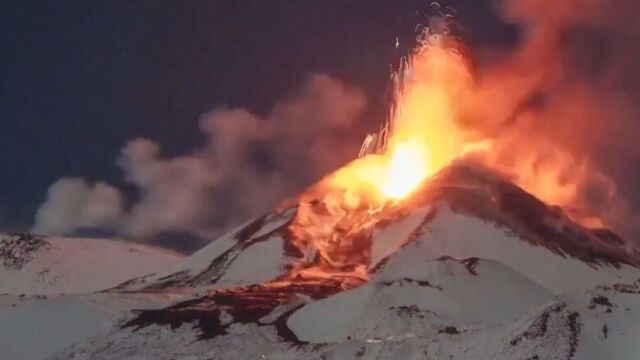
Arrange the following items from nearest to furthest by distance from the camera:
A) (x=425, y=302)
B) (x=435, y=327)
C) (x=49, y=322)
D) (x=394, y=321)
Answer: (x=435, y=327) → (x=394, y=321) → (x=425, y=302) → (x=49, y=322)

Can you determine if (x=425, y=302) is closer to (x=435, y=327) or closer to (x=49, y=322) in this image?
(x=435, y=327)

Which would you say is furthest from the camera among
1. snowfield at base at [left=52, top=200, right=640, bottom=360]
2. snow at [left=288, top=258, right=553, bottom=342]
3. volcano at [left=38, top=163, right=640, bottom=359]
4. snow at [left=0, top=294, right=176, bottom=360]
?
snow at [left=0, top=294, right=176, bottom=360]

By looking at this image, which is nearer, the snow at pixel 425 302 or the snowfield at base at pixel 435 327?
the snowfield at base at pixel 435 327

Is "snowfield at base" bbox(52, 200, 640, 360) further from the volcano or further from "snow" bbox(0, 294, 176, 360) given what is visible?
"snow" bbox(0, 294, 176, 360)

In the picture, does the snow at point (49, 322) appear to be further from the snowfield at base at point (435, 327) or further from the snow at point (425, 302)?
the snow at point (425, 302)

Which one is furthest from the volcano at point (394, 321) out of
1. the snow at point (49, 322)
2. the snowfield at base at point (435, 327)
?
the snow at point (49, 322)

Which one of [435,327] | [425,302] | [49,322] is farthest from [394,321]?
[49,322]

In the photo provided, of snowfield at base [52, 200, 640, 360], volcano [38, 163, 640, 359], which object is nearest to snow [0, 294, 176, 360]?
volcano [38, 163, 640, 359]

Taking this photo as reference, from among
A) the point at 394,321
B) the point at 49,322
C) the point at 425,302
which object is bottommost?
the point at 394,321

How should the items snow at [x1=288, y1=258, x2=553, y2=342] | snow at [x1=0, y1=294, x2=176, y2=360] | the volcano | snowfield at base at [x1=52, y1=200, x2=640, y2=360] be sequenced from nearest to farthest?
1. snowfield at base at [x1=52, y1=200, x2=640, y2=360]
2. the volcano
3. snow at [x1=288, y1=258, x2=553, y2=342]
4. snow at [x1=0, y1=294, x2=176, y2=360]

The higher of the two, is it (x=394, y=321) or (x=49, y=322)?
(x=49, y=322)

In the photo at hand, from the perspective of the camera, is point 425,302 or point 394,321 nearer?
point 394,321

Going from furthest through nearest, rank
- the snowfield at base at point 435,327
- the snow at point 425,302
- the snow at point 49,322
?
the snow at point 49,322, the snow at point 425,302, the snowfield at base at point 435,327
